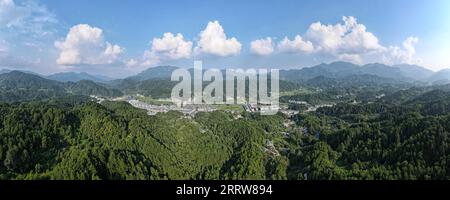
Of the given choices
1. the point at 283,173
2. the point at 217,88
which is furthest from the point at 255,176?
the point at 217,88

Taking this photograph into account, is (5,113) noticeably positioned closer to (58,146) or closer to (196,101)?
(58,146)

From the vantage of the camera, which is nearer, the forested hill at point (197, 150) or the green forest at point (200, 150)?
the green forest at point (200, 150)

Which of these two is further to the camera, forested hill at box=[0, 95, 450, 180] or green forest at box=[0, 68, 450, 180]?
forested hill at box=[0, 95, 450, 180]

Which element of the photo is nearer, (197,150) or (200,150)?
(200,150)

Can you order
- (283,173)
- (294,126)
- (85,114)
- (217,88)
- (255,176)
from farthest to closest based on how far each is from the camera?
1. (217,88)
2. (294,126)
3. (85,114)
4. (283,173)
5. (255,176)

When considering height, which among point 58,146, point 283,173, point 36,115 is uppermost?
point 36,115
